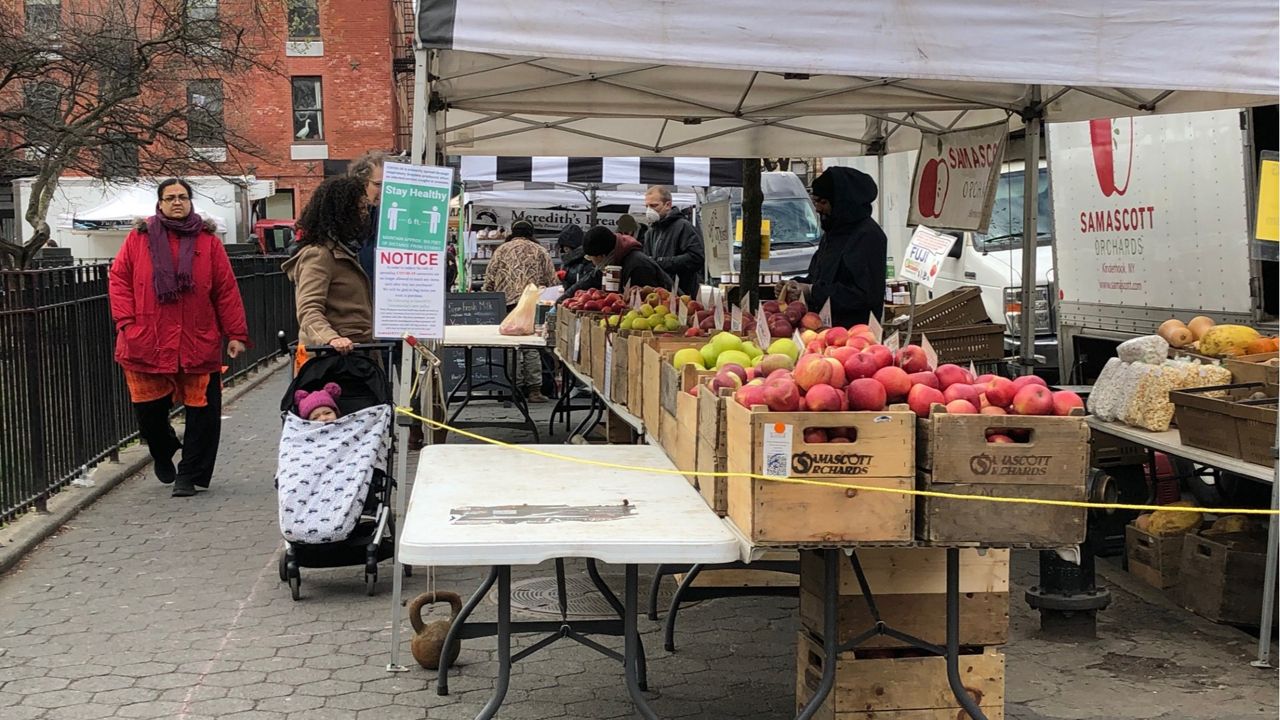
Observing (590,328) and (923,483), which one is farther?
(590,328)

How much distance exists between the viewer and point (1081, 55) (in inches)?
199

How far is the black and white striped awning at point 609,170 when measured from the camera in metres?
13.3

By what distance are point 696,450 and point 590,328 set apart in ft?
11.2

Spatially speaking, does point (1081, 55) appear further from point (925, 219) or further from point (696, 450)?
point (925, 219)

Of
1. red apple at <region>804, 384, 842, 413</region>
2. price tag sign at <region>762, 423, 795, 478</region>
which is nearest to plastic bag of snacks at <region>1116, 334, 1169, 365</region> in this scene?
red apple at <region>804, 384, 842, 413</region>

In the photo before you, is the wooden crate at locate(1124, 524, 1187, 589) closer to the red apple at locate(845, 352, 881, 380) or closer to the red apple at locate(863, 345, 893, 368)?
the red apple at locate(863, 345, 893, 368)

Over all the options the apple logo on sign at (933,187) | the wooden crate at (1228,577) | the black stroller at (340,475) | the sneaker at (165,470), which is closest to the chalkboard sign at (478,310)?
the sneaker at (165,470)

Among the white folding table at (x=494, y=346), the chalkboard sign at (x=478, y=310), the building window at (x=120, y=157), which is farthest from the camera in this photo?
the building window at (x=120, y=157)

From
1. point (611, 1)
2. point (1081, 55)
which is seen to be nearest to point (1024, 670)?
point (1081, 55)

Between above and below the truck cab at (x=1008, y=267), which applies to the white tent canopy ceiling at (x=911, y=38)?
above

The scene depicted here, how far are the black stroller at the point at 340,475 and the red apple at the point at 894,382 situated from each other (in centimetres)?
300

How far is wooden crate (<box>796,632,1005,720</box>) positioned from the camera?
442cm

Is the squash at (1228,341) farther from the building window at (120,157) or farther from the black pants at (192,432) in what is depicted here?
the building window at (120,157)

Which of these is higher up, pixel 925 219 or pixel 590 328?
pixel 925 219
